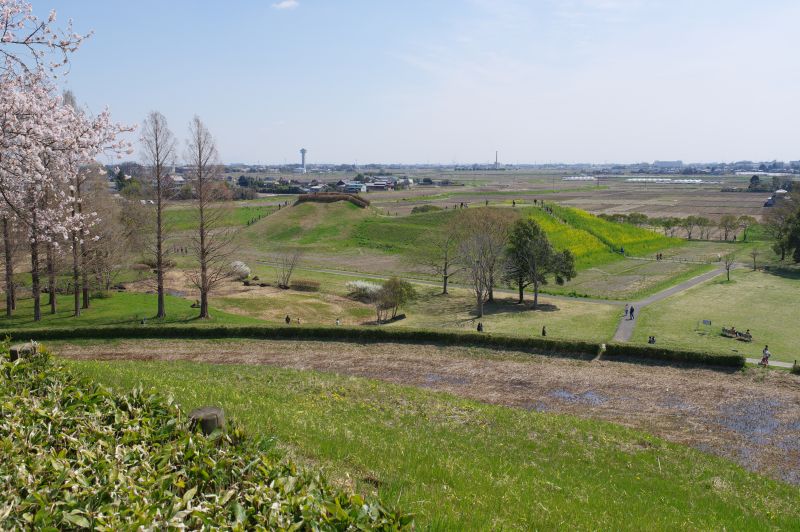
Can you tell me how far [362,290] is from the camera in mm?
44156

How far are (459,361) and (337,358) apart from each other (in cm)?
528

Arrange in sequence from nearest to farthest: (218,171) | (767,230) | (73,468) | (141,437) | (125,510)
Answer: (125,510), (73,468), (141,437), (218,171), (767,230)

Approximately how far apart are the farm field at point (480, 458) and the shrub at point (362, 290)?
24.7m

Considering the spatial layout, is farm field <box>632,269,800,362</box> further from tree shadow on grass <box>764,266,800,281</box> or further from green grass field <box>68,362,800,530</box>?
green grass field <box>68,362,800,530</box>

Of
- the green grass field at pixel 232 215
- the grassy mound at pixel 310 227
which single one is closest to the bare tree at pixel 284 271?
the grassy mound at pixel 310 227

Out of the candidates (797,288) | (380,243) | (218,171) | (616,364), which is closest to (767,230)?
(797,288)

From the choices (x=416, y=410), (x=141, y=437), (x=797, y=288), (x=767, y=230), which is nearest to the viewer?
(x=141, y=437)

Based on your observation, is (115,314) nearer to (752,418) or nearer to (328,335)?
(328,335)

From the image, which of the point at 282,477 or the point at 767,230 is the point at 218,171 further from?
the point at 767,230

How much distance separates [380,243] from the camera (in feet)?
230

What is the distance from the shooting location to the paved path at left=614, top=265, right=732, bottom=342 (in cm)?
3444

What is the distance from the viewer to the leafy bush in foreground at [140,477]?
4.96m

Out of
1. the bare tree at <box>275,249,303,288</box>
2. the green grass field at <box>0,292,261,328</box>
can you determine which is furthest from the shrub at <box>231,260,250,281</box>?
the green grass field at <box>0,292,261,328</box>

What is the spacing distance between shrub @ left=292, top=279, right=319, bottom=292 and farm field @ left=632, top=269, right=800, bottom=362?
83.1ft
